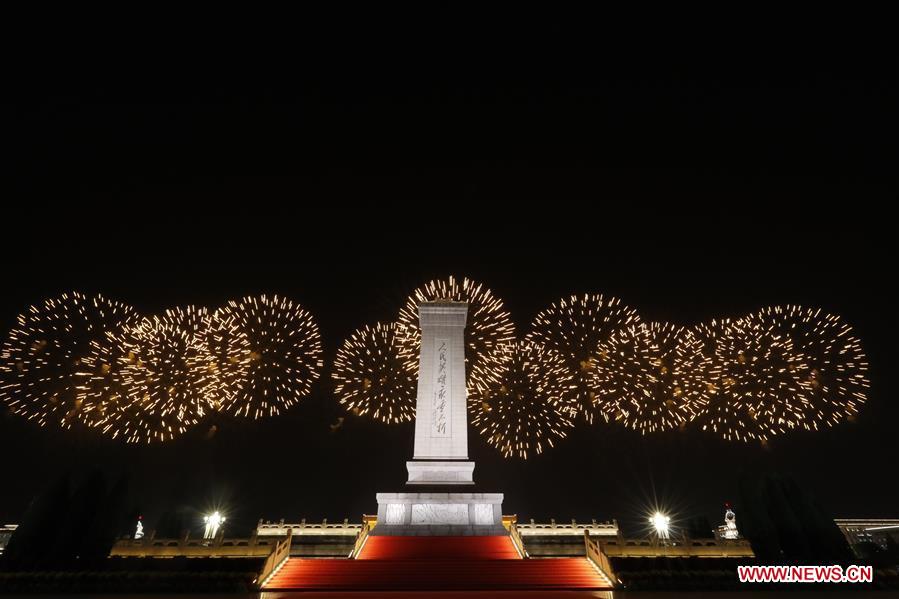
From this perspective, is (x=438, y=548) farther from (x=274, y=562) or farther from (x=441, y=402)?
(x=441, y=402)

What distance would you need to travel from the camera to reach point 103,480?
20938 mm

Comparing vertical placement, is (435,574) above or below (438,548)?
below

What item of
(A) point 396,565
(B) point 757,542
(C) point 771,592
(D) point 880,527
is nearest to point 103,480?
(A) point 396,565

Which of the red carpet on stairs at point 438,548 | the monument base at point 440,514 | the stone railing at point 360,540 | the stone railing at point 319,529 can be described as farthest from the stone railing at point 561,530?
the stone railing at point 319,529

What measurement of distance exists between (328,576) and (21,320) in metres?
A: 17.1

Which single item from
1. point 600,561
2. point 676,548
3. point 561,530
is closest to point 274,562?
point 600,561

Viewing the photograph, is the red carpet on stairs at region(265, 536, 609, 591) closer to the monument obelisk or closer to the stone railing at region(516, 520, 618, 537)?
the monument obelisk

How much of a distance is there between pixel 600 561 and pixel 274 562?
30.1ft

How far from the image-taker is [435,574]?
1536 centimetres

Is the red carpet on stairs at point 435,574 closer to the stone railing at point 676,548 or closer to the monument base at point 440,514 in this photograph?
the stone railing at point 676,548

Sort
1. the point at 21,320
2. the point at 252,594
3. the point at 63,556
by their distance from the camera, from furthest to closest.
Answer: the point at 21,320 < the point at 63,556 < the point at 252,594

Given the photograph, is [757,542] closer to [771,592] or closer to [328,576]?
[771,592]

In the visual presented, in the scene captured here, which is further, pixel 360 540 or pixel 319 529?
pixel 319 529

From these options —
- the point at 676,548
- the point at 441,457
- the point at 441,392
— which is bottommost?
the point at 676,548
